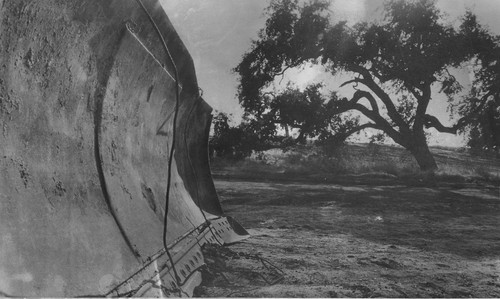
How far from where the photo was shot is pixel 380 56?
1889cm

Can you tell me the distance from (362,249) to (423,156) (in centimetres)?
1450

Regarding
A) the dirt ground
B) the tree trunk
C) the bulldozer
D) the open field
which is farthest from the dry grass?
the bulldozer

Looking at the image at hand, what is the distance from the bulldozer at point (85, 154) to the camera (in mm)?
1672

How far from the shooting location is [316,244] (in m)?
4.97

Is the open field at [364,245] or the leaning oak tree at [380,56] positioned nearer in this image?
the open field at [364,245]

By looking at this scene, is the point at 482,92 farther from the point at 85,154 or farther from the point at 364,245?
the point at 85,154

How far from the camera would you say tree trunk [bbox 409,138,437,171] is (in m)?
17.9

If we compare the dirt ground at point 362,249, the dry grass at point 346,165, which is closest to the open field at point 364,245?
the dirt ground at point 362,249

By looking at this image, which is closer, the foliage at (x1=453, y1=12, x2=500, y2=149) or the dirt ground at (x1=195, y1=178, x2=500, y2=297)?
the dirt ground at (x1=195, y1=178, x2=500, y2=297)

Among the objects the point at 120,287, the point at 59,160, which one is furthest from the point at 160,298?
the point at 59,160

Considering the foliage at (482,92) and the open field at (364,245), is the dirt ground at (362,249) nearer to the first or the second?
the open field at (364,245)

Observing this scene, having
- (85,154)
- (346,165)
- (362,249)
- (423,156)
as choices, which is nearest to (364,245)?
(362,249)

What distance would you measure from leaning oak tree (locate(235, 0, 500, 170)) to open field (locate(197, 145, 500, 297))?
26.1 feet

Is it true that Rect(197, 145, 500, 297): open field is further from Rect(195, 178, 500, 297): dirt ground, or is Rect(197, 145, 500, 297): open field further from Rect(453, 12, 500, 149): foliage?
Rect(453, 12, 500, 149): foliage
